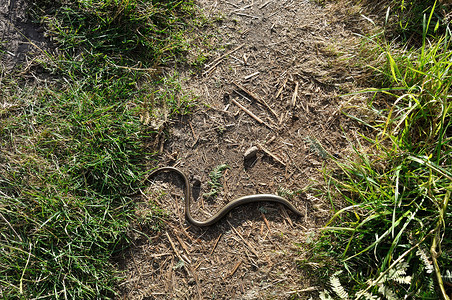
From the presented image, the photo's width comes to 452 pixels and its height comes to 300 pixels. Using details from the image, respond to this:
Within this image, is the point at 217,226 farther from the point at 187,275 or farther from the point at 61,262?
the point at 61,262

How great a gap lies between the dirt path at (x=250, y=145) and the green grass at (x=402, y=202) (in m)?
0.37

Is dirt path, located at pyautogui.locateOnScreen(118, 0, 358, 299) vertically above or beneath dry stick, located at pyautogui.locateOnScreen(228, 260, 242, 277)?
above

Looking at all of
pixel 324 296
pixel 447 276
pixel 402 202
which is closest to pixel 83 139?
pixel 324 296

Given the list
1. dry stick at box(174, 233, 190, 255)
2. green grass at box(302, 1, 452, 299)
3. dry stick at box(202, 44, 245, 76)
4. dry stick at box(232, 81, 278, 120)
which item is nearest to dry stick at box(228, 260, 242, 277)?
dry stick at box(174, 233, 190, 255)

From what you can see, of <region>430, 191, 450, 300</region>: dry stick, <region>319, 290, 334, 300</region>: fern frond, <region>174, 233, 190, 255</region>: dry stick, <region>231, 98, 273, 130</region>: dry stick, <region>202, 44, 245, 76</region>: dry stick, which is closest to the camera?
<region>430, 191, 450, 300</region>: dry stick

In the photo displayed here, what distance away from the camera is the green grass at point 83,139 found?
3.29m

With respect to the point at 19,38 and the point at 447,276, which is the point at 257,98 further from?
the point at 19,38

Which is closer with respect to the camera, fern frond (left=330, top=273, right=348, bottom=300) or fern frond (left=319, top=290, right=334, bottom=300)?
fern frond (left=330, top=273, right=348, bottom=300)

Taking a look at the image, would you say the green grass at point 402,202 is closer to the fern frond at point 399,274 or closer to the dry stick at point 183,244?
the fern frond at point 399,274

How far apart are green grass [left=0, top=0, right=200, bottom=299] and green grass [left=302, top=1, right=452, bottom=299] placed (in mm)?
2053

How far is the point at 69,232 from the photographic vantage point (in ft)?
11.0

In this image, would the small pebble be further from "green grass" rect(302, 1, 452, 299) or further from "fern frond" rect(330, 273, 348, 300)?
"fern frond" rect(330, 273, 348, 300)

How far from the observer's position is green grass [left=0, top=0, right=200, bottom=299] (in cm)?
329

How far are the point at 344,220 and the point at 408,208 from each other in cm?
60
